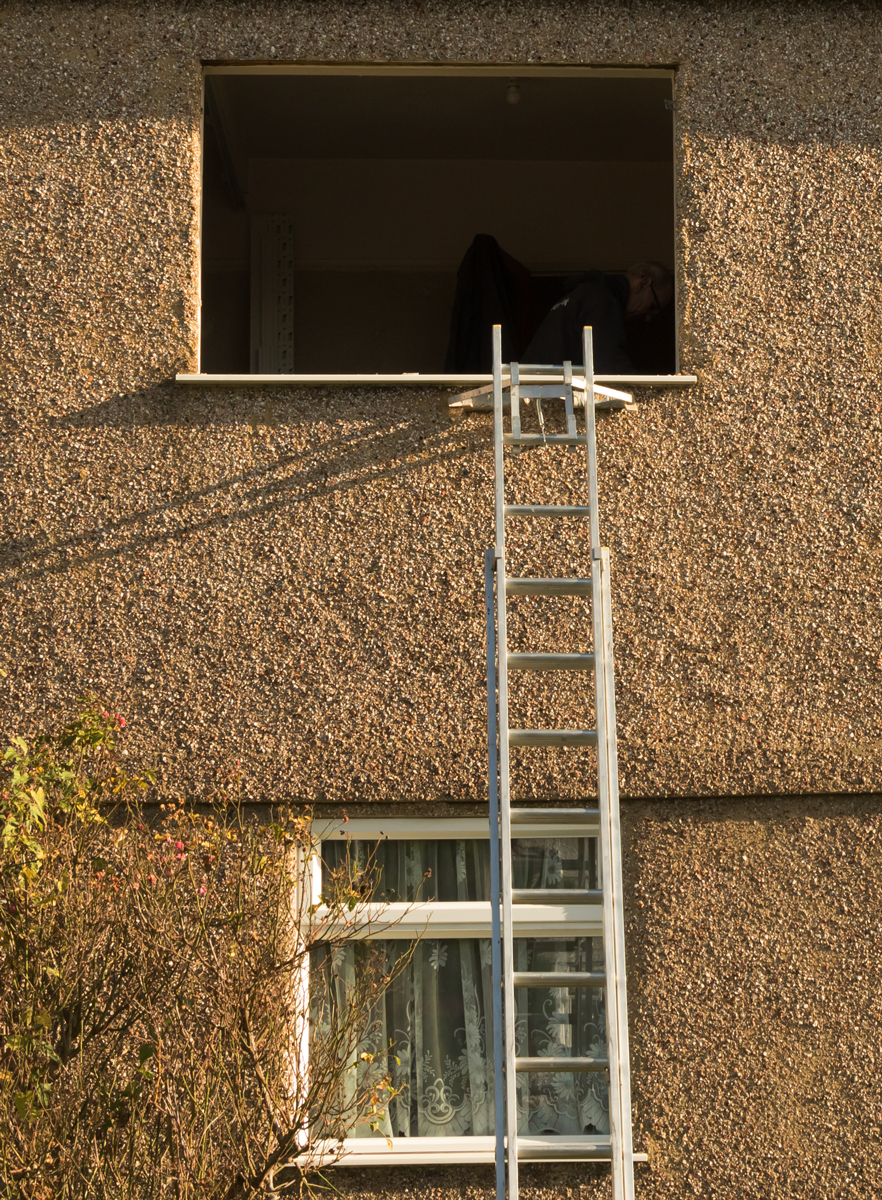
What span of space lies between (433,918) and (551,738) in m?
1.01

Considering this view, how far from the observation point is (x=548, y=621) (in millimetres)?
4410

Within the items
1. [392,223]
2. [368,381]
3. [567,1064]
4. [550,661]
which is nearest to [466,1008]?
[567,1064]

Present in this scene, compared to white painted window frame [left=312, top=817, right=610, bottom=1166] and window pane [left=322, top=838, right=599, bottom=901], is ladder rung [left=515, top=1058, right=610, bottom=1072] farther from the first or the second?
window pane [left=322, top=838, right=599, bottom=901]

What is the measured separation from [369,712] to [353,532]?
62 centimetres

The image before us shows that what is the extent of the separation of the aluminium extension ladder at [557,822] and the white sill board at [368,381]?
505 millimetres

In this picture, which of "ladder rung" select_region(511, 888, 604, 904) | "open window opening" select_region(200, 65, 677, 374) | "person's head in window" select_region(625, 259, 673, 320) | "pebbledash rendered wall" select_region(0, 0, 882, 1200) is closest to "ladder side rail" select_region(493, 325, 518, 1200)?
"ladder rung" select_region(511, 888, 604, 904)

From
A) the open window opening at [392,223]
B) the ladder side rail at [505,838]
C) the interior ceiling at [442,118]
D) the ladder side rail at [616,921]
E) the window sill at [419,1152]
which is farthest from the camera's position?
the open window opening at [392,223]

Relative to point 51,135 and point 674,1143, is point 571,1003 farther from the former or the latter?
point 51,135

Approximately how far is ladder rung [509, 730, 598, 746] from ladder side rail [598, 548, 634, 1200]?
0.07 m

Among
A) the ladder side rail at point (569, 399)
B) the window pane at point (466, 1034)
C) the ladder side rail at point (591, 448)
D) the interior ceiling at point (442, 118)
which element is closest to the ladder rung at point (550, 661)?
the ladder side rail at point (591, 448)

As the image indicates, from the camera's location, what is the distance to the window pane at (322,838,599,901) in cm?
439

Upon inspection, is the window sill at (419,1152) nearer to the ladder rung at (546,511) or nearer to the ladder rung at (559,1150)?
the ladder rung at (559,1150)

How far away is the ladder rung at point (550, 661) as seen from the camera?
357 cm

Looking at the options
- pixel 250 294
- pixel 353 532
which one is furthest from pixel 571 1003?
pixel 250 294
